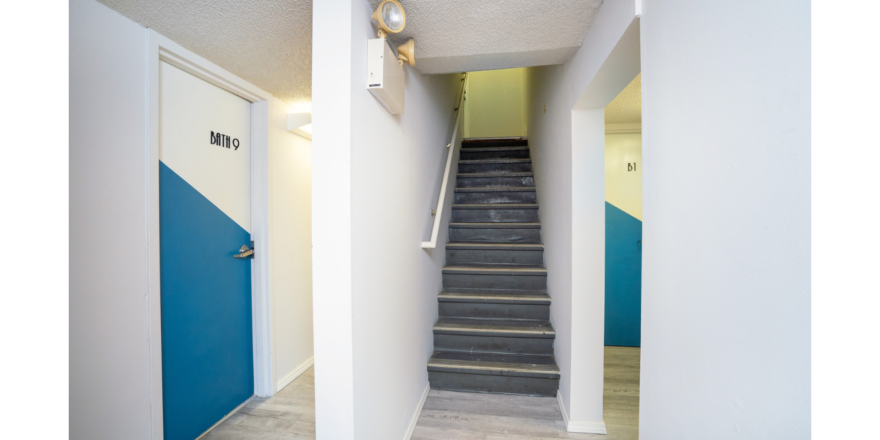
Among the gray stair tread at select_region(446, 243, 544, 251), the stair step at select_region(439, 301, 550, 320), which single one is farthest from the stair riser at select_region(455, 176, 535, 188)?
the stair step at select_region(439, 301, 550, 320)

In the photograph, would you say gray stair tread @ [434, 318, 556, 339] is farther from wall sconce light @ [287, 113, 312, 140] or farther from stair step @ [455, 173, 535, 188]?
wall sconce light @ [287, 113, 312, 140]

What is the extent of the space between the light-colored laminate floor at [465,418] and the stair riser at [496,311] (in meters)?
0.59

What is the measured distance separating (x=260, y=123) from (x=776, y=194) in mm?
2652

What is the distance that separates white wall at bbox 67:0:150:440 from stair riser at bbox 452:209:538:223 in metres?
2.48

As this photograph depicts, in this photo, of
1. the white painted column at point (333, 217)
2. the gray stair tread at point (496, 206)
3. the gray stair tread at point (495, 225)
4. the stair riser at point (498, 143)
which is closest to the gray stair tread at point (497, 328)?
the gray stair tread at point (495, 225)

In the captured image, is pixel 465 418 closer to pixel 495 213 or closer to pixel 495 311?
pixel 495 311

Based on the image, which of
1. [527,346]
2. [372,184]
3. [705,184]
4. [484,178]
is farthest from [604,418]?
[484,178]

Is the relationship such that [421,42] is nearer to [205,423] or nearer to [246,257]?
[246,257]

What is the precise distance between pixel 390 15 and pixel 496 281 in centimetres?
215

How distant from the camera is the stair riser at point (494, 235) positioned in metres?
3.04

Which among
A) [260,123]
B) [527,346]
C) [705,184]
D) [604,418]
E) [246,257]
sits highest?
[260,123]

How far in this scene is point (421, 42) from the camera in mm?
1628

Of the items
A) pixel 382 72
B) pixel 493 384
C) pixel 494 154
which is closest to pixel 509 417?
pixel 493 384

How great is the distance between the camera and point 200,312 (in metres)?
1.86
